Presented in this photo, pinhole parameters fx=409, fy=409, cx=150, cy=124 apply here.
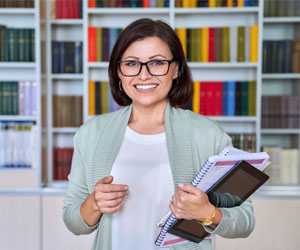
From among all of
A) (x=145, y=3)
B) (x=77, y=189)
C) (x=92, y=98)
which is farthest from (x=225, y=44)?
(x=77, y=189)

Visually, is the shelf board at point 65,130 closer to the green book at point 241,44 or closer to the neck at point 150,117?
the green book at point 241,44

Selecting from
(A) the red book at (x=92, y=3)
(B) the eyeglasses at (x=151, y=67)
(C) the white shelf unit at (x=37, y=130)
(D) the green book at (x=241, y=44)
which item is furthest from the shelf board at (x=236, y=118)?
(B) the eyeglasses at (x=151, y=67)

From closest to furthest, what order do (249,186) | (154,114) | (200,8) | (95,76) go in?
(249,186), (154,114), (200,8), (95,76)

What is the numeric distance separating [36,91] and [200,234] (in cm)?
226

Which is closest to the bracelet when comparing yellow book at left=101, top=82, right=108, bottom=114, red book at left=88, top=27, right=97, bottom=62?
yellow book at left=101, top=82, right=108, bottom=114

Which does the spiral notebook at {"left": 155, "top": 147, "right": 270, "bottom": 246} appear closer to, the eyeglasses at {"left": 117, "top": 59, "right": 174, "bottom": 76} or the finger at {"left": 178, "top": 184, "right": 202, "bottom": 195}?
the finger at {"left": 178, "top": 184, "right": 202, "bottom": 195}

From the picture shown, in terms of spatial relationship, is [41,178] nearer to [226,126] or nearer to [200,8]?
[226,126]

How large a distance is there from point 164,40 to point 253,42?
188 cm

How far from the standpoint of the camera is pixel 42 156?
3.15 metres

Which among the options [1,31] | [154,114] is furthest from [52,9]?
[154,114]

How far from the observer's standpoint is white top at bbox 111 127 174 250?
4.22ft

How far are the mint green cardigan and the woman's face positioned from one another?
0.36ft

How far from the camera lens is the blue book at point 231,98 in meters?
3.11

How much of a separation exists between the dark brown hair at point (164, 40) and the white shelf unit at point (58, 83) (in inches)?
71.7
